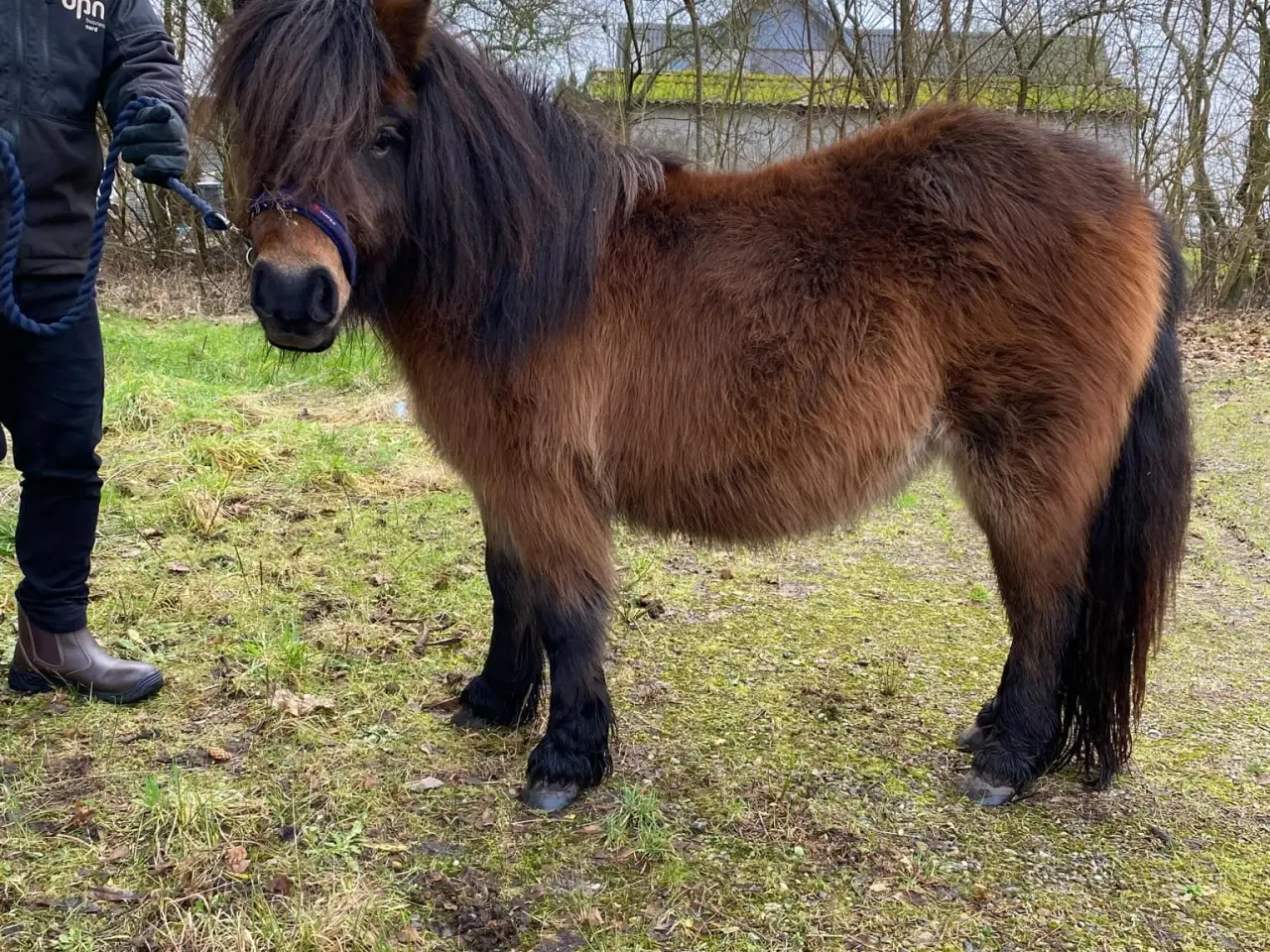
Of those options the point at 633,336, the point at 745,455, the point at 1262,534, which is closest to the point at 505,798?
the point at 745,455

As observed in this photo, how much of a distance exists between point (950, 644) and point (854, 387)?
64.0 inches

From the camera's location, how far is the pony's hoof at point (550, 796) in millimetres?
2443

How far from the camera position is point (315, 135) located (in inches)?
76.7

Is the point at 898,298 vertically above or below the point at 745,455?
above

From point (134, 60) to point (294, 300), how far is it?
125 cm

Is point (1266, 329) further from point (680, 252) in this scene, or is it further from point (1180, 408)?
point (680, 252)

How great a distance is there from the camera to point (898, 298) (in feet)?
7.79

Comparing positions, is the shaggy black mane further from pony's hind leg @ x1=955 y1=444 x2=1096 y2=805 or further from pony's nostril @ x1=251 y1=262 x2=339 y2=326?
pony's hind leg @ x1=955 y1=444 x2=1096 y2=805

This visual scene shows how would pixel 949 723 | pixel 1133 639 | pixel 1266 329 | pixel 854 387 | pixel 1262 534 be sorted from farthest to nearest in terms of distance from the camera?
pixel 1266 329 < pixel 1262 534 < pixel 949 723 < pixel 1133 639 < pixel 854 387

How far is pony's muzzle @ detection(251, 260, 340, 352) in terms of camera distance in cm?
190

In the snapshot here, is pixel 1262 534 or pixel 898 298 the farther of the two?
pixel 1262 534

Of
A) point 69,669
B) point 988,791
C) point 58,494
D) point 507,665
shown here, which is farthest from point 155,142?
point 988,791

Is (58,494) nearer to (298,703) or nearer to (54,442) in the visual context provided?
(54,442)

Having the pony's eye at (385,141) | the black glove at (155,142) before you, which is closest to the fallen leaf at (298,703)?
the black glove at (155,142)
